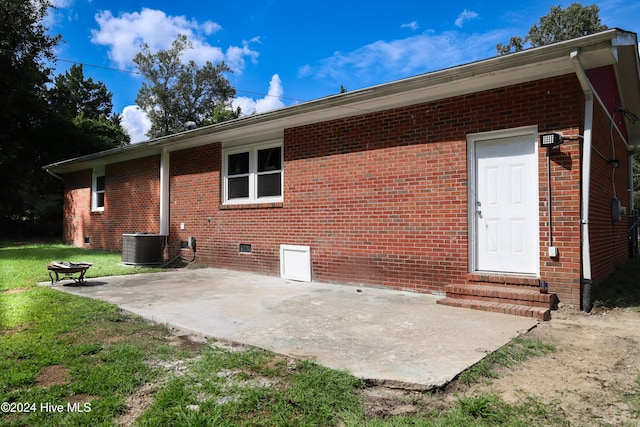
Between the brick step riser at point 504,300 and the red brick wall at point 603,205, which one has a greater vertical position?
the red brick wall at point 603,205

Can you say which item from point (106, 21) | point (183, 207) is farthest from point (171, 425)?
point (106, 21)

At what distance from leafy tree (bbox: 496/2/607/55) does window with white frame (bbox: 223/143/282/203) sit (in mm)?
31567

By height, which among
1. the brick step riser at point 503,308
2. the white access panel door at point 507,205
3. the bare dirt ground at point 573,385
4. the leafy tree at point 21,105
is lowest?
the bare dirt ground at point 573,385

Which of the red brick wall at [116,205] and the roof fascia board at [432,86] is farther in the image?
the red brick wall at [116,205]

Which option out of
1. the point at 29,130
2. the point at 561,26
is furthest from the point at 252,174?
the point at 561,26

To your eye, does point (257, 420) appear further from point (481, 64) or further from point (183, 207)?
point (183, 207)

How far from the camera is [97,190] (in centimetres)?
1422

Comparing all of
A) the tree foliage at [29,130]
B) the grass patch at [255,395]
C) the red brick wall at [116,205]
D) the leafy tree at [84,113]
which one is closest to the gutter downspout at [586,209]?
the grass patch at [255,395]

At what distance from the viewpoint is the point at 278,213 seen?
847 cm

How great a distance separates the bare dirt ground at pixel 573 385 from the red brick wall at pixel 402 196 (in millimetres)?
1467

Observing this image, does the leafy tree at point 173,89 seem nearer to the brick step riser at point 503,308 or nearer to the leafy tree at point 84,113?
the leafy tree at point 84,113

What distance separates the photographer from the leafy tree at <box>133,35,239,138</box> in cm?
3784

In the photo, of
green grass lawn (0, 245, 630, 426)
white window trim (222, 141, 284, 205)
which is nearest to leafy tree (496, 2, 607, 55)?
white window trim (222, 141, 284, 205)

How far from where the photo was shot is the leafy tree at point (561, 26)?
107 feet
